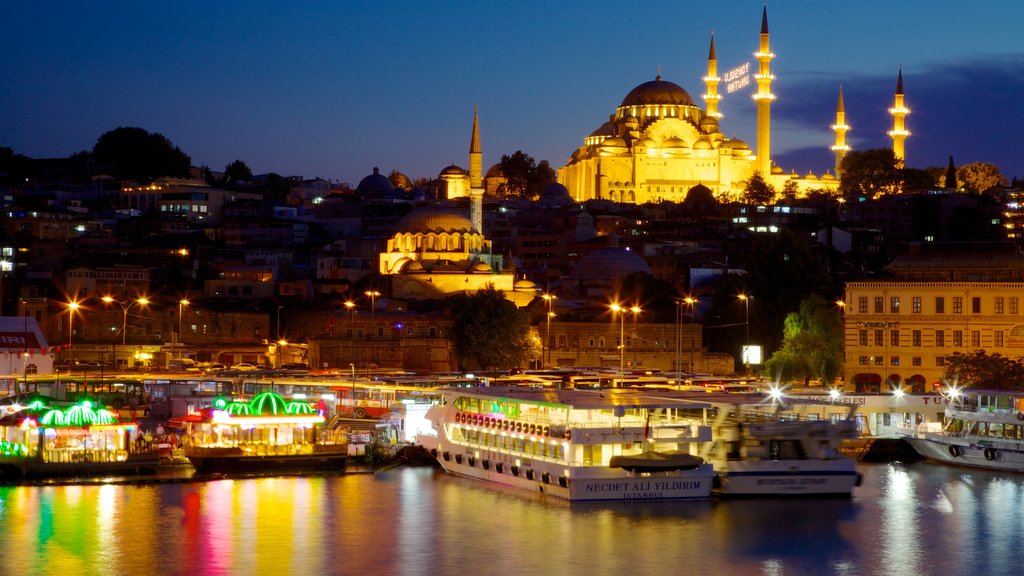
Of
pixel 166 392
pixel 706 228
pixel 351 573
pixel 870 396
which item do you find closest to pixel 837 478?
pixel 870 396

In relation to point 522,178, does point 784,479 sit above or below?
below

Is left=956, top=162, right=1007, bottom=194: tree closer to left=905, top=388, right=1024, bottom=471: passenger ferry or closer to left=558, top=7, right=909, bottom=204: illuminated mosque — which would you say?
left=558, top=7, right=909, bottom=204: illuminated mosque

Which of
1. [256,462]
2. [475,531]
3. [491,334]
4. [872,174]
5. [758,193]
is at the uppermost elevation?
[872,174]

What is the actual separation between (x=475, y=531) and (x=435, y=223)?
4459 centimetres

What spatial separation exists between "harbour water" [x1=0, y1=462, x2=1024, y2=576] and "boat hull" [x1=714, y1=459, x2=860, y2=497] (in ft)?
0.84

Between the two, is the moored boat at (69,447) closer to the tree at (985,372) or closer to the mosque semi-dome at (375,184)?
the tree at (985,372)

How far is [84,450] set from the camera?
3319 cm

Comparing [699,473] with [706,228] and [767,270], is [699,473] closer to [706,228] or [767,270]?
[767,270]

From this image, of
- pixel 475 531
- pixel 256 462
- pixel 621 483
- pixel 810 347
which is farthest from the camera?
pixel 810 347

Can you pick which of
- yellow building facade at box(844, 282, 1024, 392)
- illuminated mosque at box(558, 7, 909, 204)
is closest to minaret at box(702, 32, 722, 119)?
illuminated mosque at box(558, 7, 909, 204)

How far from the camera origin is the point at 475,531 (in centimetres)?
2814

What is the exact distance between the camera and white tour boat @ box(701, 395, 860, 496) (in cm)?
3089

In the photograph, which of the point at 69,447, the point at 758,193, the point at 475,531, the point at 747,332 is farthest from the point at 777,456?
the point at 758,193

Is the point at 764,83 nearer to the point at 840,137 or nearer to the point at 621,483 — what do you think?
the point at 840,137
